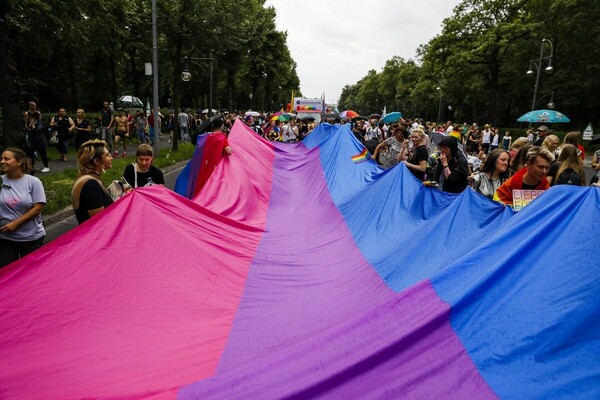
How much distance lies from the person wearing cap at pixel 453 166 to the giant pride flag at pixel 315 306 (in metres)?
0.56

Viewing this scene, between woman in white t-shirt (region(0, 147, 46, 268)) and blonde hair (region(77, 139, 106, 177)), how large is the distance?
1.83 feet

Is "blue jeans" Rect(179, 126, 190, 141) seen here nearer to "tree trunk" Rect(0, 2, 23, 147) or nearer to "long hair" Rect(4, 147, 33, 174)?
"tree trunk" Rect(0, 2, 23, 147)

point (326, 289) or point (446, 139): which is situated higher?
point (446, 139)

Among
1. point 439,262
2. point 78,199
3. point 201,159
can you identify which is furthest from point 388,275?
point 201,159

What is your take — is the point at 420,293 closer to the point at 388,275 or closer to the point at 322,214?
the point at 388,275

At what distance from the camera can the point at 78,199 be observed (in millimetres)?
4102

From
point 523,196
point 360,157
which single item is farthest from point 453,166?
point 360,157

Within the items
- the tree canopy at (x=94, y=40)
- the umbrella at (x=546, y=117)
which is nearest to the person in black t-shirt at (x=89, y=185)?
the tree canopy at (x=94, y=40)

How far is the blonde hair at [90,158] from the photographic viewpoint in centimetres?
408

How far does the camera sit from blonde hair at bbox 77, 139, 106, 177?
13.4 feet

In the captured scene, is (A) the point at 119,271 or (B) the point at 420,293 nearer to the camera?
(B) the point at 420,293

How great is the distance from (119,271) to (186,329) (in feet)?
2.75

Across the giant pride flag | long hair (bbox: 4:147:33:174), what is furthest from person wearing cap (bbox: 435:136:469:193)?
long hair (bbox: 4:147:33:174)

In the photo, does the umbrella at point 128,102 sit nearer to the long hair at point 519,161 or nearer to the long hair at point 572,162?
the long hair at point 519,161
